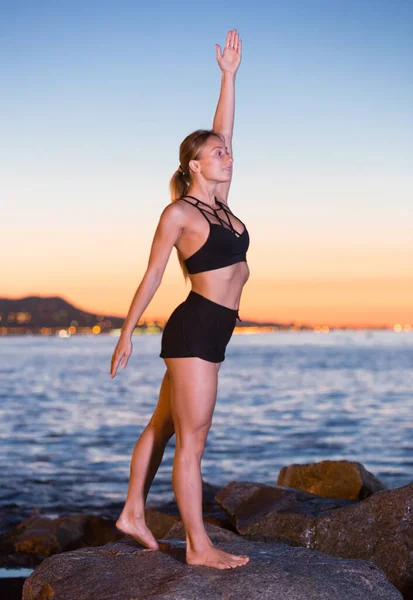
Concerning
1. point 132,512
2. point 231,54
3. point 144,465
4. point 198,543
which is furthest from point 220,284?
point 231,54

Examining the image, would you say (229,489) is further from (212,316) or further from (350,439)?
(350,439)

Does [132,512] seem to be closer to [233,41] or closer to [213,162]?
[213,162]

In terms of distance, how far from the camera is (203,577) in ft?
15.2

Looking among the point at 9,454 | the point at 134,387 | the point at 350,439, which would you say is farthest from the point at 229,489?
the point at 134,387

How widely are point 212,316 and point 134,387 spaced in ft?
114

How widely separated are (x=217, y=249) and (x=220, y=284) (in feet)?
0.65

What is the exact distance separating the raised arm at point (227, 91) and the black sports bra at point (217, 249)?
484 mm

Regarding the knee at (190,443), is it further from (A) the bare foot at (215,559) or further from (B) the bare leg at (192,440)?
(A) the bare foot at (215,559)

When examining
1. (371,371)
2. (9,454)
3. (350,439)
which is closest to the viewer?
(9,454)

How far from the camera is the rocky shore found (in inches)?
179

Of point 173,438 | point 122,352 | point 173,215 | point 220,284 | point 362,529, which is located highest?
point 173,215

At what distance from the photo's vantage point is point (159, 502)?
12.1 m

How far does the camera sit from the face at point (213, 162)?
505 centimetres

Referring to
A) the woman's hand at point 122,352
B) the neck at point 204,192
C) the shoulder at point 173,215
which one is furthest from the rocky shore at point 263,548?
the neck at point 204,192
